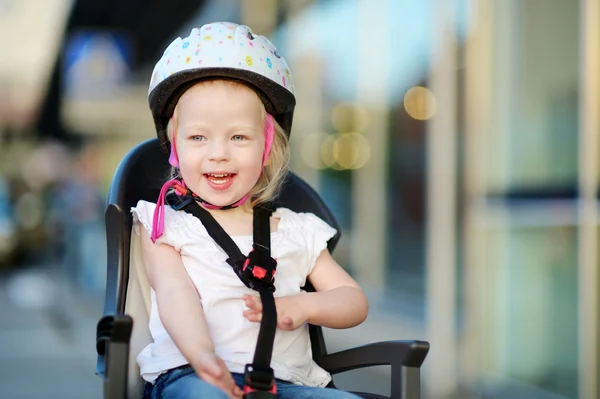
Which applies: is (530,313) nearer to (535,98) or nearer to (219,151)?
(535,98)

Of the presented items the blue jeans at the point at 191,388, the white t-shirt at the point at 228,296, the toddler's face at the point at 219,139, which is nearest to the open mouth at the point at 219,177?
the toddler's face at the point at 219,139

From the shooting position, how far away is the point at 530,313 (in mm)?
5973

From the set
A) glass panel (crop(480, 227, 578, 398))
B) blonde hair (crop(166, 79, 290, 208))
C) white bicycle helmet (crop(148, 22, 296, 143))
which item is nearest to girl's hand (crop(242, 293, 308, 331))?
blonde hair (crop(166, 79, 290, 208))

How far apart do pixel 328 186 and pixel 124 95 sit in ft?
25.4

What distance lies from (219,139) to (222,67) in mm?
185

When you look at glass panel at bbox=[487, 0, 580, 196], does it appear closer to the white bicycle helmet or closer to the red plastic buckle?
the white bicycle helmet

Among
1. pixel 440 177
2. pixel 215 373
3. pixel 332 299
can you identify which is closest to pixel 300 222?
pixel 332 299

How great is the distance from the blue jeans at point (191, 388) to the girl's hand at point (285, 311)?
0.50ft

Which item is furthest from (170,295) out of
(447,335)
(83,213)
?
(83,213)

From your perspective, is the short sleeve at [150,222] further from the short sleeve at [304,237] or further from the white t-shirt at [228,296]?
the short sleeve at [304,237]

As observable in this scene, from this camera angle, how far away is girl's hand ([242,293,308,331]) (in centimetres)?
252

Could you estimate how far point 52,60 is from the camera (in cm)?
1916

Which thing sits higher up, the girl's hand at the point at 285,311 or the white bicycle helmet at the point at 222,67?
→ the white bicycle helmet at the point at 222,67

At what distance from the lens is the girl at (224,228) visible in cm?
256
